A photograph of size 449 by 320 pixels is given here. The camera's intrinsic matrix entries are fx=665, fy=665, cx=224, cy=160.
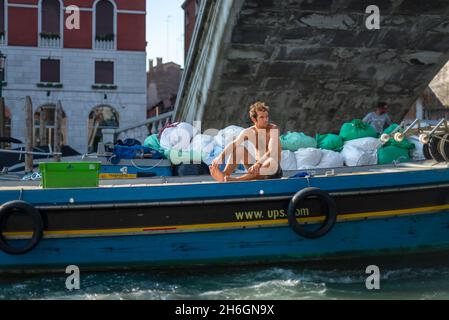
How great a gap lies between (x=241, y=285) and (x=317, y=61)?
983 centimetres

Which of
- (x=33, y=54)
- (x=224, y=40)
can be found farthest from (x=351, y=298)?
(x=33, y=54)

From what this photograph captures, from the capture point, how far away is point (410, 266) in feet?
24.5

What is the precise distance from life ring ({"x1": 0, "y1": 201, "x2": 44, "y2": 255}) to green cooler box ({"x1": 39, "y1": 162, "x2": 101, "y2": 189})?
38 cm

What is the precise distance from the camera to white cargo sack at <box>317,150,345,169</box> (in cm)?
913

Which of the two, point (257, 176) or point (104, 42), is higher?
point (104, 42)

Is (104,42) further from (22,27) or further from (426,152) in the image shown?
(426,152)

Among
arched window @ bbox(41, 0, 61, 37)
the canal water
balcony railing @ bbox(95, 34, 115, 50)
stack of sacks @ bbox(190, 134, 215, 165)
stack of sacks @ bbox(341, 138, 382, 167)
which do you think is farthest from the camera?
balcony railing @ bbox(95, 34, 115, 50)

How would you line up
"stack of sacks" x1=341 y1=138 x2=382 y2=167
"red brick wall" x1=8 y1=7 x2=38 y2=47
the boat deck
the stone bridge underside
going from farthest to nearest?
1. "red brick wall" x1=8 y1=7 x2=38 y2=47
2. the stone bridge underside
3. "stack of sacks" x1=341 y1=138 x2=382 y2=167
4. the boat deck

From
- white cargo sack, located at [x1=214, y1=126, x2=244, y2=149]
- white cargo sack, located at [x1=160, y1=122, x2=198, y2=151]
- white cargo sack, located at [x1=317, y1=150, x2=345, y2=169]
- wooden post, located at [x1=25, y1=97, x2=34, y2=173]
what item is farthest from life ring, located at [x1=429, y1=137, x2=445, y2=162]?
wooden post, located at [x1=25, y1=97, x2=34, y2=173]

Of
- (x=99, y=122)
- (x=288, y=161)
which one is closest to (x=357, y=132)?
(x=288, y=161)

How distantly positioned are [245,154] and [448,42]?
1003 centimetres

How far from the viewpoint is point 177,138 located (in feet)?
34.6

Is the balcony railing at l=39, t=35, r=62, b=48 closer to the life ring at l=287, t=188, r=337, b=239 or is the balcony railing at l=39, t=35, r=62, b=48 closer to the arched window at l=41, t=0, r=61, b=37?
the arched window at l=41, t=0, r=61, b=37

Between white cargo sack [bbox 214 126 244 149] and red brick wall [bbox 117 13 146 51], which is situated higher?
red brick wall [bbox 117 13 146 51]
